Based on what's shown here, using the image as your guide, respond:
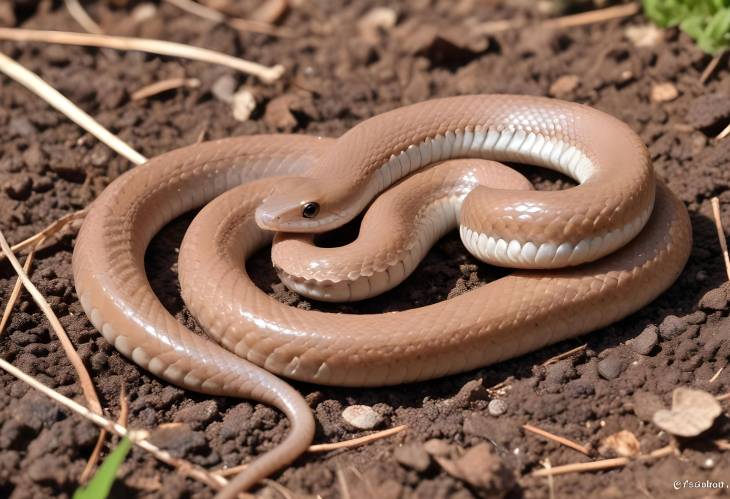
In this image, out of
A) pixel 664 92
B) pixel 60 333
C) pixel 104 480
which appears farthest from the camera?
pixel 664 92

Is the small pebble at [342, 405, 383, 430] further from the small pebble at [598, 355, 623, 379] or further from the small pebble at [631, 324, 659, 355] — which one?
the small pebble at [631, 324, 659, 355]

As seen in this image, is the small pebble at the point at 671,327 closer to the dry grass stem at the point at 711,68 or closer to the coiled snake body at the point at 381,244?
the coiled snake body at the point at 381,244

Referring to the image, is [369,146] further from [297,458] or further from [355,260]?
[297,458]

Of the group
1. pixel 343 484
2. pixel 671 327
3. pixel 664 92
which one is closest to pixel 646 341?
pixel 671 327

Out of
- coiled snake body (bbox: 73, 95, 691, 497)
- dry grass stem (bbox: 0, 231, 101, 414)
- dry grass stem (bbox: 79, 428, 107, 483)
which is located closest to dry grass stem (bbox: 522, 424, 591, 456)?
coiled snake body (bbox: 73, 95, 691, 497)

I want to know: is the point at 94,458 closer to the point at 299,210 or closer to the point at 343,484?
the point at 343,484

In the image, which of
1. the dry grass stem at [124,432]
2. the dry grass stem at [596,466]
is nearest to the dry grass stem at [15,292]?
the dry grass stem at [124,432]
